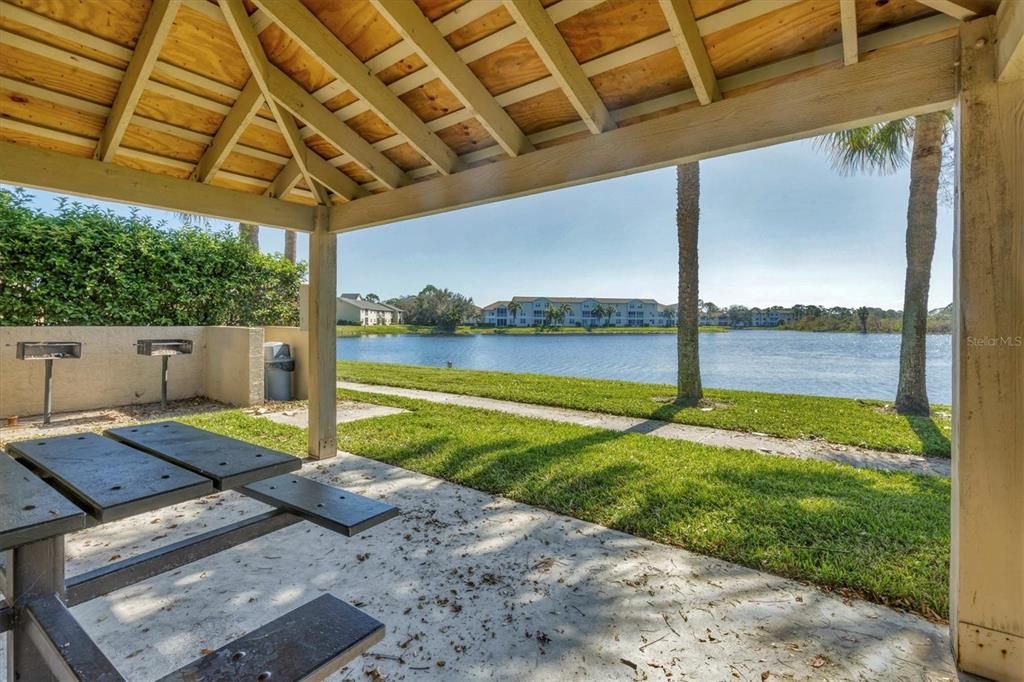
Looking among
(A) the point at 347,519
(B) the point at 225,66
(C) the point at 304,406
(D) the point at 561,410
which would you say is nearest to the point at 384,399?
(C) the point at 304,406

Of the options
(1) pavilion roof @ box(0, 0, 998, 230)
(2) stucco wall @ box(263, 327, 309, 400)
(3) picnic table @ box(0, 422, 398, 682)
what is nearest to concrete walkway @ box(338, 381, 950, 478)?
(2) stucco wall @ box(263, 327, 309, 400)

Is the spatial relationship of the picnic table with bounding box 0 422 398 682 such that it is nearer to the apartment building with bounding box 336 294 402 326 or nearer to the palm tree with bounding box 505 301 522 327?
the apartment building with bounding box 336 294 402 326

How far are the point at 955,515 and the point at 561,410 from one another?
541cm

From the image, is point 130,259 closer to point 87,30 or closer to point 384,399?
point 384,399

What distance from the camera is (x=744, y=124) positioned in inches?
86.7

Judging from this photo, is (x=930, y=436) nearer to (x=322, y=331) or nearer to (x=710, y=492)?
(x=710, y=492)

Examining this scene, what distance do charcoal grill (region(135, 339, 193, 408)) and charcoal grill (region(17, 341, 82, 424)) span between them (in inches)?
24.8

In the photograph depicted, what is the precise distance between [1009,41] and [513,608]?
2.84m

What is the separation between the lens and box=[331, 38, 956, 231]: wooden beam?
185 centimetres

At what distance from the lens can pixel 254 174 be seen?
157 inches

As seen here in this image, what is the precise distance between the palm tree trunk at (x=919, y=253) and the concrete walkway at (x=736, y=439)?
9.33 feet

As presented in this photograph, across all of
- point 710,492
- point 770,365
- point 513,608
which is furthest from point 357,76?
point 770,365

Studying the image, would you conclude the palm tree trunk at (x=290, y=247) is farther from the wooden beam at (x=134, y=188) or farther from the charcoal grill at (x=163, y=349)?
the wooden beam at (x=134, y=188)

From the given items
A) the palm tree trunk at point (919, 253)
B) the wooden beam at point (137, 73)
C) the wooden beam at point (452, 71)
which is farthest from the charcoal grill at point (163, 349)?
the palm tree trunk at point (919, 253)
